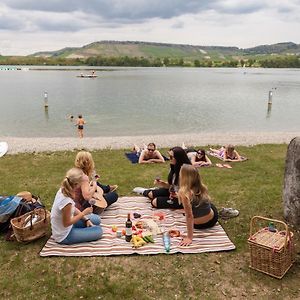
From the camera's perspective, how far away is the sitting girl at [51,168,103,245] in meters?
6.57

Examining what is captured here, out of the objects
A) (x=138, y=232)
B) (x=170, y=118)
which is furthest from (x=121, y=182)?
(x=170, y=118)

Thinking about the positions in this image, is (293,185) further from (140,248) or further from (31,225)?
(31,225)

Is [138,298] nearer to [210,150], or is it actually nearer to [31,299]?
[31,299]

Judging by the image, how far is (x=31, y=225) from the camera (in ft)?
22.9

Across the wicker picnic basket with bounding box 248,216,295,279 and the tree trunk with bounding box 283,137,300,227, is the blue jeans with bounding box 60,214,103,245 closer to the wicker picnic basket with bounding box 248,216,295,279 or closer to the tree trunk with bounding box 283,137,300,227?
the wicker picnic basket with bounding box 248,216,295,279

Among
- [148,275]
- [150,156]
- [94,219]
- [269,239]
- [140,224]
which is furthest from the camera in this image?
[150,156]

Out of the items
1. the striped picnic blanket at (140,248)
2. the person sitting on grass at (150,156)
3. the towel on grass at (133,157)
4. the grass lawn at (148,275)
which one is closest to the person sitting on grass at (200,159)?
Result: the person sitting on grass at (150,156)

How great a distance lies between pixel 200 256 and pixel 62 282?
235 cm

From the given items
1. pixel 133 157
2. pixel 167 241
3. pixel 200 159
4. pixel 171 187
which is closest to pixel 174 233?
pixel 167 241

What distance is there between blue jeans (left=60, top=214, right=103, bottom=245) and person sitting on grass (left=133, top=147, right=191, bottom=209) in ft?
6.42

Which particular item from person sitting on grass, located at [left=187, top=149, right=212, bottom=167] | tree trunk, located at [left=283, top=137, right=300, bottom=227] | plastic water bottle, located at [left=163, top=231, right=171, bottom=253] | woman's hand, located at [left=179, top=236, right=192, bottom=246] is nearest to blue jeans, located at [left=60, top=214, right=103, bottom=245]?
plastic water bottle, located at [left=163, top=231, right=171, bottom=253]

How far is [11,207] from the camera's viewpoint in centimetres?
734

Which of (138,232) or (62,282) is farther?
(138,232)

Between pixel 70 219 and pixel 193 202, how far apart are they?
89.2 inches
